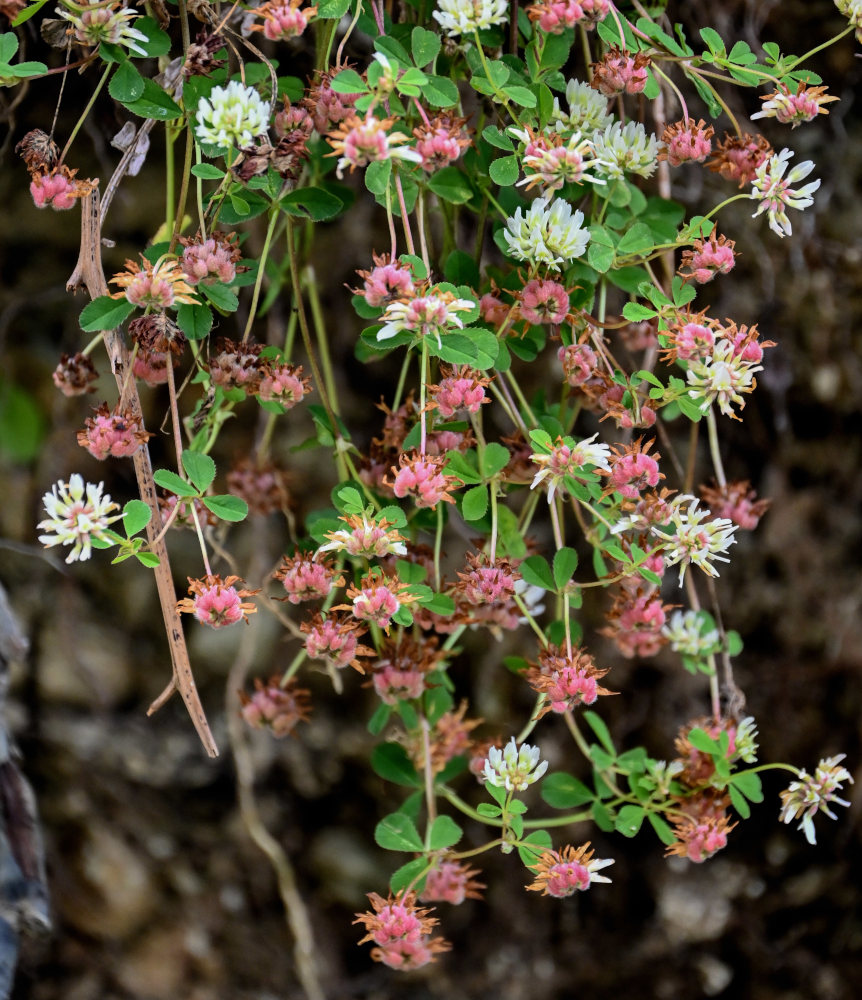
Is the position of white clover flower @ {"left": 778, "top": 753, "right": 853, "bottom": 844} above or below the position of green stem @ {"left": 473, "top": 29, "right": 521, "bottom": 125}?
below

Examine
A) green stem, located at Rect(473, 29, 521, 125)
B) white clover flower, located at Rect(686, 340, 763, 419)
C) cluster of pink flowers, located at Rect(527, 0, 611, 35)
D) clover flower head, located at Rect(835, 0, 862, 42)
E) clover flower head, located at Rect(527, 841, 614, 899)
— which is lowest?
clover flower head, located at Rect(527, 841, 614, 899)

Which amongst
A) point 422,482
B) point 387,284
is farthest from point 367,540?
point 387,284

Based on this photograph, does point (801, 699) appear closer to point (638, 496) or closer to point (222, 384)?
point (638, 496)

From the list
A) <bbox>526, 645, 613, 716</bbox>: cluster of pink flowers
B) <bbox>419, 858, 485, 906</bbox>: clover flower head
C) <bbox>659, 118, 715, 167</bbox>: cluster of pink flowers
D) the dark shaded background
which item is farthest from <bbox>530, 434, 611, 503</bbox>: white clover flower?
the dark shaded background

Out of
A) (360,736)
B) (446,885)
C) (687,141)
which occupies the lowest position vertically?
(360,736)

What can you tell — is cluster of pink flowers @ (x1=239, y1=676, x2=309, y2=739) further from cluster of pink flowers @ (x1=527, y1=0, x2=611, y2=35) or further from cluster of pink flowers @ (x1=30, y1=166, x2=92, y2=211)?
cluster of pink flowers @ (x1=527, y1=0, x2=611, y2=35)

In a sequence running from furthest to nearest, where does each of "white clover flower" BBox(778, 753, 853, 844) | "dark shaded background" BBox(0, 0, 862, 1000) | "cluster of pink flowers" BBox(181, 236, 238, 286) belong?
"dark shaded background" BBox(0, 0, 862, 1000)
"white clover flower" BBox(778, 753, 853, 844)
"cluster of pink flowers" BBox(181, 236, 238, 286)

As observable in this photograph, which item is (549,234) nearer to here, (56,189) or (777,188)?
(777,188)
